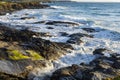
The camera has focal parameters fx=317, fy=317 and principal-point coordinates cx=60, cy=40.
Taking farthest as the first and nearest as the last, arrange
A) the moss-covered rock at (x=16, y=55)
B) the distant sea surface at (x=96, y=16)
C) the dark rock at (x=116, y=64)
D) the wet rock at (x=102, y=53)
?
the distant sea surface at (x=96, y=16) < the wet rock at (x=102, y=53) < the dark rock at (x=116, y=64) < the moss-covered rock at (x=16, y=55)

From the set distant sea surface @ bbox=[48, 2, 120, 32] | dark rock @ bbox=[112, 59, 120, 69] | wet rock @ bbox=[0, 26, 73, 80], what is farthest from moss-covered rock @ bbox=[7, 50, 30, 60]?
distant sea surface @ bbox=[48, 2, 120, 32]

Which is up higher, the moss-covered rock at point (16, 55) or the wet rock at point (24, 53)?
the moss-covered rock at point (16, 55)

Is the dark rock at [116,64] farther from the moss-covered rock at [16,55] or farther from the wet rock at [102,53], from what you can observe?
the moss-covered rock at [16,55]

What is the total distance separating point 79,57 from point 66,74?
5338mm

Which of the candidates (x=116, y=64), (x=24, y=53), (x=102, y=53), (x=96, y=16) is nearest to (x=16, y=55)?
(x=24, y=53)

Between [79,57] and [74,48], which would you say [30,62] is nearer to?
[79,57]

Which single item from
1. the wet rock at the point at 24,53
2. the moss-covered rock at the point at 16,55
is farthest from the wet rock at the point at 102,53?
the moss-covered rock at the point at 16,55

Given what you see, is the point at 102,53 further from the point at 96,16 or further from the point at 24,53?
the point at 96,16

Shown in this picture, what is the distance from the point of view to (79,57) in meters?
21.0

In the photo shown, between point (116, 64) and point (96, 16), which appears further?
point (96, 16)

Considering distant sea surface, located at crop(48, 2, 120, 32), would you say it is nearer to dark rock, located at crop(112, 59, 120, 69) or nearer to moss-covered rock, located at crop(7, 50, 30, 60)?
dark rock, located at crop(112, 59, 120, 69)

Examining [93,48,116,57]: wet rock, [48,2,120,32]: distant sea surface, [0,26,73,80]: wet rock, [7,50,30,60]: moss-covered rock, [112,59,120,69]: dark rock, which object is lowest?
[48,2,120,32]: distant sea surface

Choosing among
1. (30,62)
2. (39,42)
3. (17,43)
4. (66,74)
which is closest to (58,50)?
(39,42)

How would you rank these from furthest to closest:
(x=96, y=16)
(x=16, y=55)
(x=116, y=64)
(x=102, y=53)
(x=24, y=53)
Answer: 1. (x=96, y=16)
2. (x=102, y=53)
3. (x=24, y=53)
4. (x=116, y=64)
5. (x=16, y=55)
